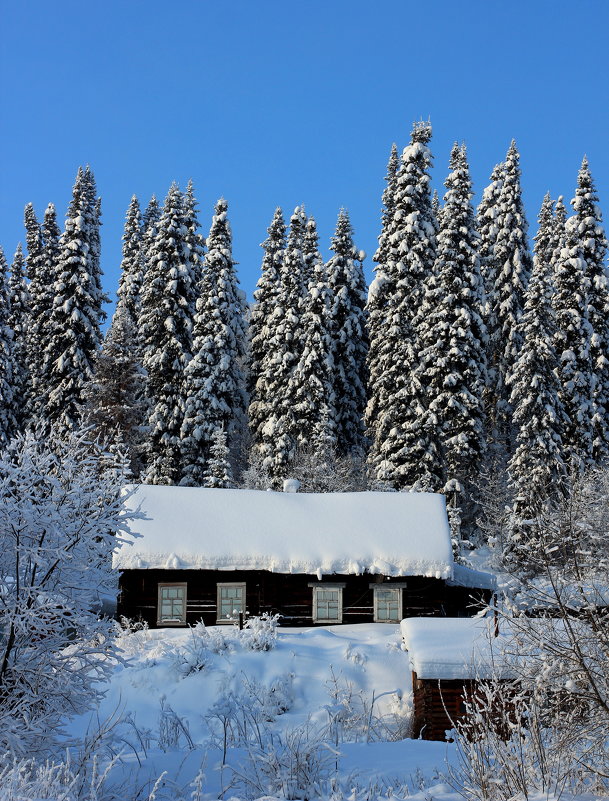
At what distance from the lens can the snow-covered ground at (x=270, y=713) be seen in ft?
28.0

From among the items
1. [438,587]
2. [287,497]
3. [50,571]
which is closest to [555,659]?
[50,571]

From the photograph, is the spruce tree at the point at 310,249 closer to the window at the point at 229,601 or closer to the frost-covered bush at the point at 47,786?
the window at the point at 229,601

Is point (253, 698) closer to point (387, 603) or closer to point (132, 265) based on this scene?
point (387, 603)

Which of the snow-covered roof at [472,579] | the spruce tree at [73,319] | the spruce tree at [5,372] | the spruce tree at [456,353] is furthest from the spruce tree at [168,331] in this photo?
the snow-covered roof at [472,579]

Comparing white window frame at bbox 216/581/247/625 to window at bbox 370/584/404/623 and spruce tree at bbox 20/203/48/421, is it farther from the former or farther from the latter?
spruce tree at bbox 20/203/48/421

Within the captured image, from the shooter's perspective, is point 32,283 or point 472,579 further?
point 32,283

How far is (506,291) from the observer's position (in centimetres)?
4784

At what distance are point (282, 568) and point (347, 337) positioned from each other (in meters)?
25.4

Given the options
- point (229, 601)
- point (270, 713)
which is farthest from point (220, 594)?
→ point (270, 713)

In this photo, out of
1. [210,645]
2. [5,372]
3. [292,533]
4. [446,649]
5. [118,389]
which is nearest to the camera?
[446,649]

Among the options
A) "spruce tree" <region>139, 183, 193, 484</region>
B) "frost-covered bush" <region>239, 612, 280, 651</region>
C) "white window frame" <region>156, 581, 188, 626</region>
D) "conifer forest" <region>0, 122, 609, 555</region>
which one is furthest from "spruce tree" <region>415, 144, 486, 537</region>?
"frost-covered bush" <region>239, 612, 280, 651</region>

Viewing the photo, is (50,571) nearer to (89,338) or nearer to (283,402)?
(283,402)

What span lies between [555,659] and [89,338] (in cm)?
4253

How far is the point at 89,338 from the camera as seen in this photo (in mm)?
47188
